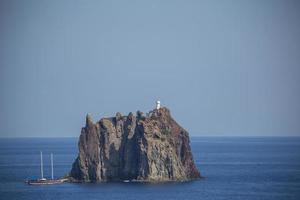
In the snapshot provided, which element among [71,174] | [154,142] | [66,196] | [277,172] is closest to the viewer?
[66,196]

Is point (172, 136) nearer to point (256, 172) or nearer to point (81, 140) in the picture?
point (81, 140)

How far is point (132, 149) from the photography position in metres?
142

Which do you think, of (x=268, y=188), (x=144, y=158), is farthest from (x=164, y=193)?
(x=268, y=188)

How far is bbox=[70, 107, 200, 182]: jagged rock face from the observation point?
13912 centimetres

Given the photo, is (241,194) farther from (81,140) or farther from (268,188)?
(81,140)

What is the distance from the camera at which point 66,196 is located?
130 meters

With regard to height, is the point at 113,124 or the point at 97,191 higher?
the point at 113,124

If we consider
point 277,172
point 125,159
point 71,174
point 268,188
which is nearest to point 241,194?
point 268,188

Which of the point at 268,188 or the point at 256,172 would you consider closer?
the point at 268,188

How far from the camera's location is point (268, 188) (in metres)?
140

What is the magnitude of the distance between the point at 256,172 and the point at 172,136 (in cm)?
3513

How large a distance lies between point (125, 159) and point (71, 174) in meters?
10.8

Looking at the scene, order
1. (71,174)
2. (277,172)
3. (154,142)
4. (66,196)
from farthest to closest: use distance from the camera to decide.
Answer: (277,172), (71,174), (154,142), (66,196)

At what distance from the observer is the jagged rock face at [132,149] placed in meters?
139
